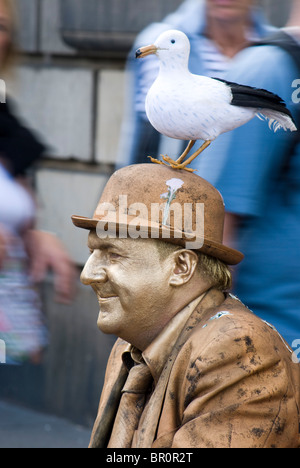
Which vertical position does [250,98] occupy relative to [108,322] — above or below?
above

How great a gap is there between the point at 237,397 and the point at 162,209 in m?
0.58

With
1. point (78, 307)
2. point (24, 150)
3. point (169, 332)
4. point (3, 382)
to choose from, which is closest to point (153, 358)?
point (169, 332)

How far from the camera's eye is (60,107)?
665cm

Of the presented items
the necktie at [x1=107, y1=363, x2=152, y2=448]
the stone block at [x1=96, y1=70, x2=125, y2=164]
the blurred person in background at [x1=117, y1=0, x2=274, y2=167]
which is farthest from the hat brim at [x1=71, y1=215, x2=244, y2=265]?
the stone block at [x1=96, y1=70, x2=125, y2=164]

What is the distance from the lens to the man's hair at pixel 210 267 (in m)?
2.62

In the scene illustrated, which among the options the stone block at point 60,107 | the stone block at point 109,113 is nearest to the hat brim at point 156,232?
the stone block at point 109,113

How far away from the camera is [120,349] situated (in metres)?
2.98

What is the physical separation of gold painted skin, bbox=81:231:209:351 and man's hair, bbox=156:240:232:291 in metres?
0.02

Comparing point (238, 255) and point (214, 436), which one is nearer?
point (214, 436)

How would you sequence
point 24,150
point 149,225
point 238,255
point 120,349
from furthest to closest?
point 24,150 < point 120,349 < point 238,255 < point 149,225

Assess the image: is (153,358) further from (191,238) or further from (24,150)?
(24,150)

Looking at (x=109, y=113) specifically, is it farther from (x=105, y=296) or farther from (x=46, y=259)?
(x=105, y=296)

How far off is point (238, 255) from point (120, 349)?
0.57m

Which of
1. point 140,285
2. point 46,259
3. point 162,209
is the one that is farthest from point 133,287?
point 46,259
